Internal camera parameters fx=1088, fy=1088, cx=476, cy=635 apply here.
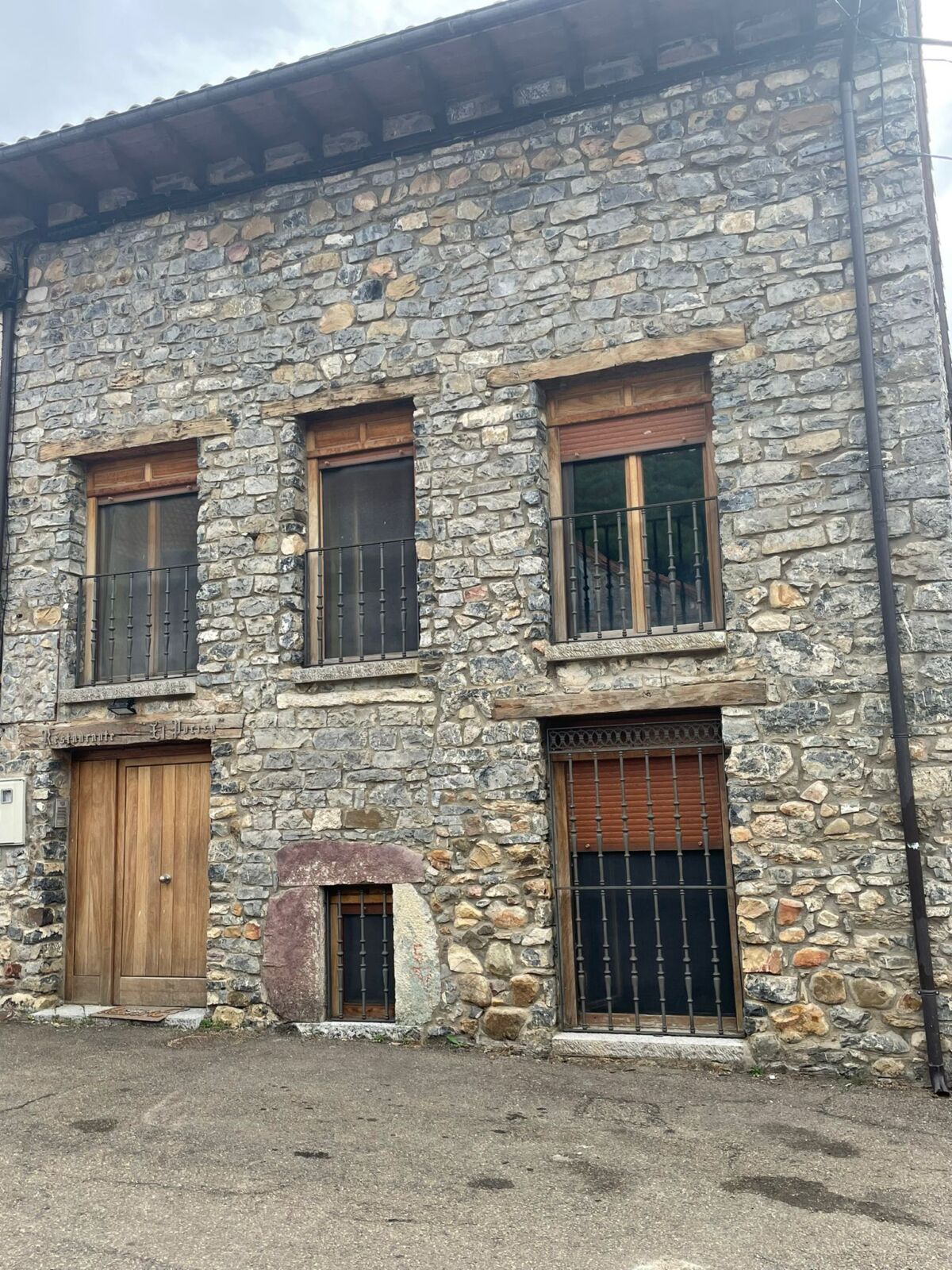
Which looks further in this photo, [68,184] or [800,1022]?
[68,184]

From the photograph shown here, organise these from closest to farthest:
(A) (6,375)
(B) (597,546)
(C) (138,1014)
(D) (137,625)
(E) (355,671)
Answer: (B) (597,546), (E) (355,671), (C) (138,1014), (D) (137,625), (A) (6,375)

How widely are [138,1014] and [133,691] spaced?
2109 millimetres

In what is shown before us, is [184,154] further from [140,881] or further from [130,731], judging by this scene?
[140,881]

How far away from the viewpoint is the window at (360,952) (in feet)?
22.0

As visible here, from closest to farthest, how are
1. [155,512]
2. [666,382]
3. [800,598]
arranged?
[800,598] < [666,382] < [155,512]

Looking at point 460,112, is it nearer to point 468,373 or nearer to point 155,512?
point 468,373

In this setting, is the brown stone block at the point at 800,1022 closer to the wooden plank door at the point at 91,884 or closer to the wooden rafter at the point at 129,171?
the wooden plank door at the point at 91,884

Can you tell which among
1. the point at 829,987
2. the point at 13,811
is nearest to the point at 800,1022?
the point at 829,987

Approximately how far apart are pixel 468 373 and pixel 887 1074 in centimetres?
466

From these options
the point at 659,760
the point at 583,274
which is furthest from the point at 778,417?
the point at 659,760

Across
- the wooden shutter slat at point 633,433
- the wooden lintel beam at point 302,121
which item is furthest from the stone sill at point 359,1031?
the wooden lintel beam at point 302,121

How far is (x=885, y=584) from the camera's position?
5.79 meters

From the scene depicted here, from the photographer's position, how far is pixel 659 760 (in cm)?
640

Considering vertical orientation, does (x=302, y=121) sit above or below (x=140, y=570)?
above
